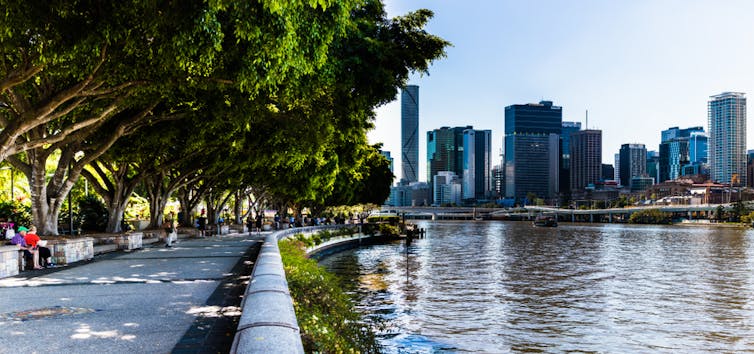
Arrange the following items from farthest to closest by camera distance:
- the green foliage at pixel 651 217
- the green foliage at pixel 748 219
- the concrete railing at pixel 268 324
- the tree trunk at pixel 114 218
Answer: the green foliage at pixel 651 217 → the green foliage at pixel 748 219 → the tree trunk at pixel 114 218 → the concrete railing at pixel 268 324

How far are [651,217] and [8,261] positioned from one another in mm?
190135

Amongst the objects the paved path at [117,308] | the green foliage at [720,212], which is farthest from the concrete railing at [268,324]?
the green foliage at [720,212]

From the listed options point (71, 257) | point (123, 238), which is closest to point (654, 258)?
point (123, 238)

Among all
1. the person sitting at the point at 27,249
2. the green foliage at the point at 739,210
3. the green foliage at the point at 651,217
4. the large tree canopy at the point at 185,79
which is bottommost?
the green foliage at the point at 651,217

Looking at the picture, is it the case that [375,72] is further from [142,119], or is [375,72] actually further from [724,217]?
[724,217]

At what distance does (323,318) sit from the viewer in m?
12.2

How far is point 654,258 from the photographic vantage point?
49812 millimetres

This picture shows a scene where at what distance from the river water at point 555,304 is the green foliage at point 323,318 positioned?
2.75 m

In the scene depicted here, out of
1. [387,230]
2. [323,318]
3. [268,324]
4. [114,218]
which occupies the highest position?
[114,218]

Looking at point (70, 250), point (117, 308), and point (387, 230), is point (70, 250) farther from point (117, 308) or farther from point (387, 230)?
point (387, 230)

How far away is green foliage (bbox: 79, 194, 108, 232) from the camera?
38.3 m

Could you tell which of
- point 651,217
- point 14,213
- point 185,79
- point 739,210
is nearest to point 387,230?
point 14,213

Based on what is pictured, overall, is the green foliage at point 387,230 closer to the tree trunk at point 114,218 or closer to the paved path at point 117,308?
the tree trunk at point 114,218

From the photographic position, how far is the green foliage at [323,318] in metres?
9.55
